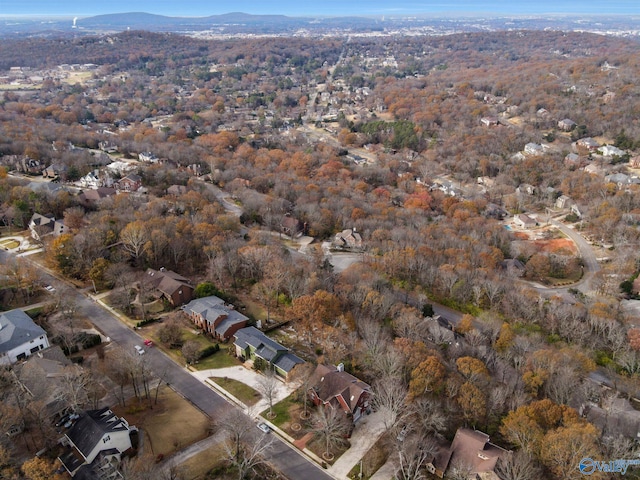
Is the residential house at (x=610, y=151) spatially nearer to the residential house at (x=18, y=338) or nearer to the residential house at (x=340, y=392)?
the residential house at (x=340, y=392)

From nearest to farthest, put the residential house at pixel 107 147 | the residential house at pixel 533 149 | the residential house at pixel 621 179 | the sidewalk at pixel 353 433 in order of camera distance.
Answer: the sidewalk at pixel 353 433
the residential house at pixel 621 179
the residential house at pixel 107 147
the residential house at pixel 533 149

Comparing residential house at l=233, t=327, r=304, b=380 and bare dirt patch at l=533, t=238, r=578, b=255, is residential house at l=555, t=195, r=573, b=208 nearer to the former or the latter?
bare dirt patch at l=533, t=238, r=578, b=255

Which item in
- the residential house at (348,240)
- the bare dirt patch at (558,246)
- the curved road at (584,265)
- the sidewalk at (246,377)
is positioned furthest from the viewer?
the bare dirt patch at (558,246)

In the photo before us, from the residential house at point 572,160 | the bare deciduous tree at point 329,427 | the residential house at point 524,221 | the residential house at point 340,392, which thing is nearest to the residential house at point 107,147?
the residential house at point 524,221

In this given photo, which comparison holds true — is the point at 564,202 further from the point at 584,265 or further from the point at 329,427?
the point at 329,427

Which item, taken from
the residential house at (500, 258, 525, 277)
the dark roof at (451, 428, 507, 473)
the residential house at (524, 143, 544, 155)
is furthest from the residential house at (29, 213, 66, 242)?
the residential house at (524, 143, 544, 155)

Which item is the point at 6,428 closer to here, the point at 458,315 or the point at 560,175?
the point at 458,315

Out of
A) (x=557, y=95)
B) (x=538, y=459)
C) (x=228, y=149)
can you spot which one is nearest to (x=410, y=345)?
(x=538, y=459)
